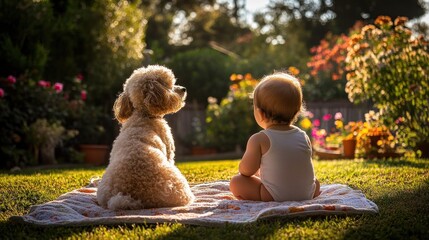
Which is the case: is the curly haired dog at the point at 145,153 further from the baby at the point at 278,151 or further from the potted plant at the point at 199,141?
the potted plant at the point at 199,141

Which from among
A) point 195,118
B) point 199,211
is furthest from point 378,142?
point 195,118

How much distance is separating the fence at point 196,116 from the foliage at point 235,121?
1.86 metres

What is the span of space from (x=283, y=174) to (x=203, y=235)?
1.25m

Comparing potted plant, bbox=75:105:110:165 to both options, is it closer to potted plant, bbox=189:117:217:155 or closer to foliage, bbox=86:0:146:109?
foliage, bbox=86:0:146:109

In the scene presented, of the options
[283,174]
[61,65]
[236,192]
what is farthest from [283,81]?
[61,65]

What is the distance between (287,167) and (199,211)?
84 cm

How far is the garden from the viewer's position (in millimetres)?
3703

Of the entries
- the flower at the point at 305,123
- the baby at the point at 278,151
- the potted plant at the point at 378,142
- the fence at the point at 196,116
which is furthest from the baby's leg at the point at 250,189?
the fence at the point at 196,116

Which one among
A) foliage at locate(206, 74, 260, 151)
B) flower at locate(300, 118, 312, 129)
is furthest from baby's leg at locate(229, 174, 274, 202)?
foliage at locate(206, 74, 260, 151)

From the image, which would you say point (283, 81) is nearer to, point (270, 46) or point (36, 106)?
point (36, 106)

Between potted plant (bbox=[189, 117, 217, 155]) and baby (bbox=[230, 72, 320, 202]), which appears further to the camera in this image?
potted plant (bbox=[189, 117, 217, 155])

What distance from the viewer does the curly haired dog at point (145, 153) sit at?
4.13 meters

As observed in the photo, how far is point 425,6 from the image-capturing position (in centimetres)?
2827

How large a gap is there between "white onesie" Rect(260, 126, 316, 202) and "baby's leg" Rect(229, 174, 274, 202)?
0.16 ft
